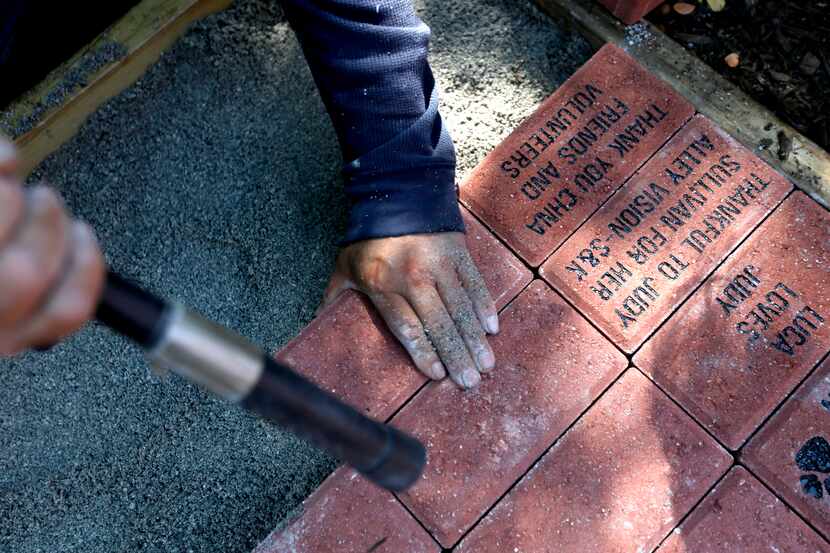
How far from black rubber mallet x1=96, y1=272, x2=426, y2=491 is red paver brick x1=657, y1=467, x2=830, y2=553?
43.4 inches

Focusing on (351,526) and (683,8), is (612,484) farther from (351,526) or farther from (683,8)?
(683,8)

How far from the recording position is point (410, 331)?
1.95 m

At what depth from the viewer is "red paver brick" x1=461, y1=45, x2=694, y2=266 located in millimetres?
2100

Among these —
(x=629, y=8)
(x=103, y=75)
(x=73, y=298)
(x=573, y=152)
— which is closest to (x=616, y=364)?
(x=573, y=152)

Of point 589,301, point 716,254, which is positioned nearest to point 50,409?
point 589,301

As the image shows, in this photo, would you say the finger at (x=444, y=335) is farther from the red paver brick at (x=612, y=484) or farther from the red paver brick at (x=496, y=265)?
the red paver brick at (x=612, y=484)

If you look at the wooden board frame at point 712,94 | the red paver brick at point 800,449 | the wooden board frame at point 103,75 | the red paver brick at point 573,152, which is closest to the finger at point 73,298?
the red paver brick at point 573,152

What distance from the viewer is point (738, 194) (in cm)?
212

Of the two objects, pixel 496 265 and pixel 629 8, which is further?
pixel 629 8

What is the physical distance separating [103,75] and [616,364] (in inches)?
66.0

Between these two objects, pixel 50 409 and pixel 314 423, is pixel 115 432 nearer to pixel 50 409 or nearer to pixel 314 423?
pixel 50 409

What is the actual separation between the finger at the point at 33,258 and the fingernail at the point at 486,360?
123cm

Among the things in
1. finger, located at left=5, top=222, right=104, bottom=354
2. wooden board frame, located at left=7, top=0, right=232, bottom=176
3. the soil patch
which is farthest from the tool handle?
the soil patch

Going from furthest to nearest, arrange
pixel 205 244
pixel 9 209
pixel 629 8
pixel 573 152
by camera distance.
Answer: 1. pixel 629 8
2. pixel 205 244
3. pixel 573 152
4. pixel 9 209
